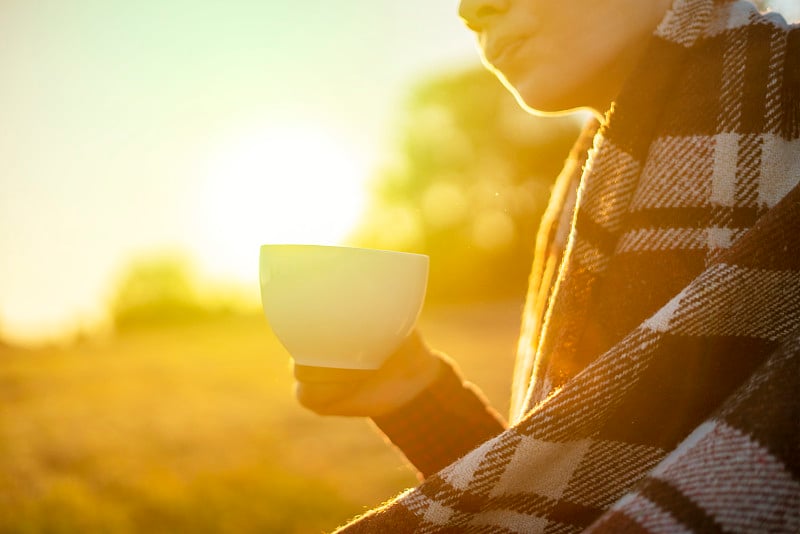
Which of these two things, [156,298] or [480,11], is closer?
[480,11]

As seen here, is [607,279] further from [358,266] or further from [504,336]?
[504,336]

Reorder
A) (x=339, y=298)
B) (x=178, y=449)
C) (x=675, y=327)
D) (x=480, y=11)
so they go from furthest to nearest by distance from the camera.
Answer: (x=178, y=449) < (x=480, y=11) < (x=339, y=298) < (x=675, y=327)

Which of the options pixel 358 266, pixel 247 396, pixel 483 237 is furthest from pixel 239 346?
pixel 358 266

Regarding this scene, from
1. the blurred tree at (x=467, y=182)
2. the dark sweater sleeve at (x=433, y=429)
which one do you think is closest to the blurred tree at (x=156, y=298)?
the blurred tree at (x=467, y=182)

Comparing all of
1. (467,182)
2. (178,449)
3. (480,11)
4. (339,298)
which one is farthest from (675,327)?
(467,182)

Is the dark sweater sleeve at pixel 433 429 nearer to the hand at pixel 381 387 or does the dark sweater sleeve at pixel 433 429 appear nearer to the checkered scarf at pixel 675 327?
the hand at pixel 381 387

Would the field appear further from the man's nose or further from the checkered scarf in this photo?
the man's nose

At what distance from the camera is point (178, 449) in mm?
3330

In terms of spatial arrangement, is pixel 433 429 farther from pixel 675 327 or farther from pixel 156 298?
pixel 156 298

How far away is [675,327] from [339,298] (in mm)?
401

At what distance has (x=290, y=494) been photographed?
2.80 metres

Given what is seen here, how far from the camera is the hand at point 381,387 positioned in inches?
39.6

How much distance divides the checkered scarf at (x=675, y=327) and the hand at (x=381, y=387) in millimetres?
328

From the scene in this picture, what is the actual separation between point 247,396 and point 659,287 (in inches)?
164
